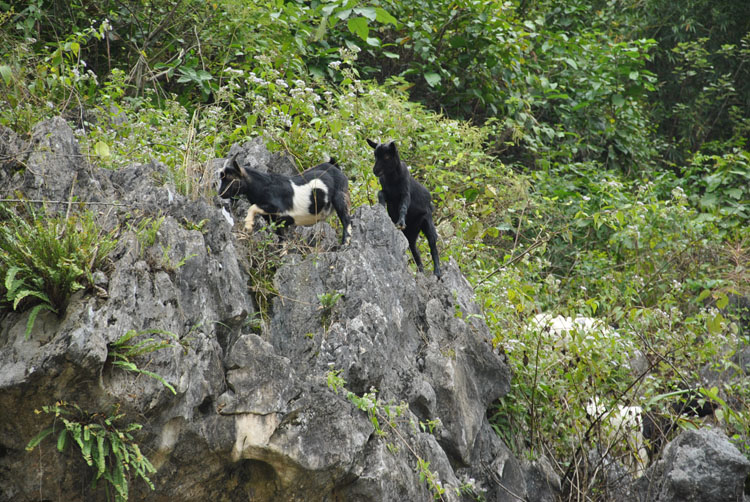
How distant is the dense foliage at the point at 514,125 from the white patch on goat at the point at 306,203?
0.85 meters

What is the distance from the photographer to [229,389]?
458cm

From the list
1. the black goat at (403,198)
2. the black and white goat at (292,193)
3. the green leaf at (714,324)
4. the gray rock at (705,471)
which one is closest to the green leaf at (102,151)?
the black and white goat at (292,193)

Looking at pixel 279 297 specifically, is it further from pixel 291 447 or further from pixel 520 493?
pixel 520 493

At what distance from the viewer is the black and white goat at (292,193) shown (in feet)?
21.0

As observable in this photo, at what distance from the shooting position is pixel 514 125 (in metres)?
12.1

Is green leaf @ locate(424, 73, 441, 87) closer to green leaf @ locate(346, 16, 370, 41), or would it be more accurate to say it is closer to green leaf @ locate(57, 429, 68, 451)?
green leaf @ locate(346, 16, 370, 41)

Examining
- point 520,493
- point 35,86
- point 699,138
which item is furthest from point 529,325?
point 699,138

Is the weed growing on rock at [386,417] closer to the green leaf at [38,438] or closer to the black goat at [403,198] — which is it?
the green leaf at [38,438]

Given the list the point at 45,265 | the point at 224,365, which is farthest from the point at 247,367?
the point at 45,265

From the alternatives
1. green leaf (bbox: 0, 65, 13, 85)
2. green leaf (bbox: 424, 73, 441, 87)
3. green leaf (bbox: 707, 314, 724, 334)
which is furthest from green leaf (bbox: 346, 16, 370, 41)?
green leaf (bbox: 424, 73, 441, 87)

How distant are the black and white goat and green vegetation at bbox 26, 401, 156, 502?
2.44 meters

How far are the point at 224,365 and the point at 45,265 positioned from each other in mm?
1240

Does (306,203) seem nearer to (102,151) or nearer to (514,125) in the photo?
(102,151)

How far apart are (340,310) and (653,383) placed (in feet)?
11.8
